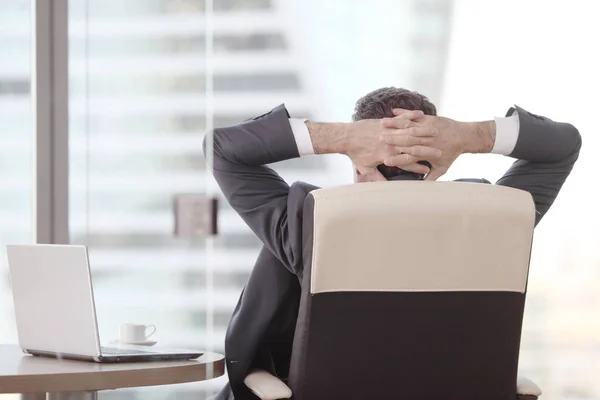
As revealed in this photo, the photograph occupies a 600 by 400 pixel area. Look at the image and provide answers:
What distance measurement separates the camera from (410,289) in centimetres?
179

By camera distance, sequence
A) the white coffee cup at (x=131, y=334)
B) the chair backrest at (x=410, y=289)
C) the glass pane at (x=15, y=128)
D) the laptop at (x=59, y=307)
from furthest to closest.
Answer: the glass pane at (x=15, y=128) < the white coffee cup at (x=131, y=334) < the laptop at (x=59, y=307) < the chair backrest at (x=410, y=289)

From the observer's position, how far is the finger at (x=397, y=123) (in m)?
2.06

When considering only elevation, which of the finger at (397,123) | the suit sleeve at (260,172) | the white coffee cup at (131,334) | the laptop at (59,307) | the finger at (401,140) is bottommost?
the white coffee cup at (131,334)

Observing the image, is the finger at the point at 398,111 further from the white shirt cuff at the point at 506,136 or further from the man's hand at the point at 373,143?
the white shirt cuff at the point at 506,136

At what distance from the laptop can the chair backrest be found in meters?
0.43

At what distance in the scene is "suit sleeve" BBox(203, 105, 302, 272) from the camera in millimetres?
2127

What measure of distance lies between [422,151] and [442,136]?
0.08 meters

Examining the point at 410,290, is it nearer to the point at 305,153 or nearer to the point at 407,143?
the point at 407,143

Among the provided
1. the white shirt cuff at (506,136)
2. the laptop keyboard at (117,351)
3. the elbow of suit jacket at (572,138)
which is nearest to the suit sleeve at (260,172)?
the laptop keyboard at (117,351)

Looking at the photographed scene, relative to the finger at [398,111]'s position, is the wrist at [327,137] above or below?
below

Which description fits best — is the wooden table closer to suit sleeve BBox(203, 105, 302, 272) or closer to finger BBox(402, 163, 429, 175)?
suit sleeve BBox(203, 105, 302, 272)

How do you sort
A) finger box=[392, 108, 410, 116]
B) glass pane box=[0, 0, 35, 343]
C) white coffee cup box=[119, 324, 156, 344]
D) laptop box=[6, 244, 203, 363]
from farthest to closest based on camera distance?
glass pane box=[0, 0, 35, 343]
white coffee cup box=[119, 324, 156, 344]
finger box=[392, 108, 410, 116]
laptop box=[6, 244, 203, 363]

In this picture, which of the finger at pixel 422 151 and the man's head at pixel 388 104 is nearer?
the finger at pixel 422 151

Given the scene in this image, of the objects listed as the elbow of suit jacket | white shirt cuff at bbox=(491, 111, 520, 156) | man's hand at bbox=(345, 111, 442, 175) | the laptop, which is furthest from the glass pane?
the elbow of suit jacket
